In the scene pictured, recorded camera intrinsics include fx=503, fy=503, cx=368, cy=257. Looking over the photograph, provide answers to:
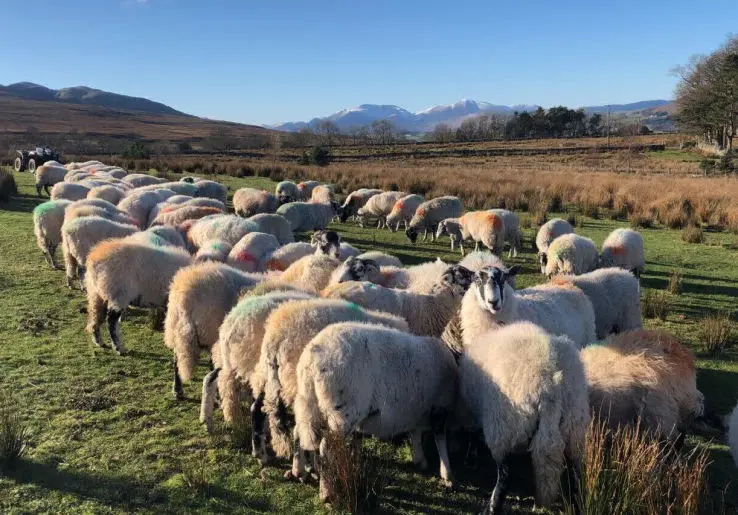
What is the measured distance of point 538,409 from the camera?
140 inches

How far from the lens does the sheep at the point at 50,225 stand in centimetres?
1088

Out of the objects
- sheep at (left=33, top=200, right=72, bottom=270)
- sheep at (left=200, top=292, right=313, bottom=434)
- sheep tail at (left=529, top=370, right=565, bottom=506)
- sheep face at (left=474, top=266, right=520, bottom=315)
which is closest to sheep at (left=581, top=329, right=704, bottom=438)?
sheep tail at (left=529, top=370, right=565, bottom=506)

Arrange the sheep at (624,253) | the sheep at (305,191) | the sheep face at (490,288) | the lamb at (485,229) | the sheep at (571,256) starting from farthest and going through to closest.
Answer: the sheep at (305,191) → the lamb at (485,229) → the sheep at (624,253) → the sheep at (571,256) → the sheep face at (490,288)

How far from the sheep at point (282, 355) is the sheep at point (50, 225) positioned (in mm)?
8782

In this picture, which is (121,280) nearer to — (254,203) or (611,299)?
(611,299)

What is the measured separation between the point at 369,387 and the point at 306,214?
42.1 feet

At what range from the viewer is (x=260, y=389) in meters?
4.47

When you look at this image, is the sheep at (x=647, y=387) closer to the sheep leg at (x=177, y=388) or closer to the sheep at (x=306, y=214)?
the sheep leg at (x=177, y=388)

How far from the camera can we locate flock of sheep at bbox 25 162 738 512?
3.70 metres

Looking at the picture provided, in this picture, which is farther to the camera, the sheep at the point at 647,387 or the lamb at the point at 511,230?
the lamb at the point at 511,230

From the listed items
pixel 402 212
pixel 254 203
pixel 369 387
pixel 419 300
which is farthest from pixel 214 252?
pixel 402 212

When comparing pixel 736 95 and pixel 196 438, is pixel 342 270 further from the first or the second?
pixel 736 95

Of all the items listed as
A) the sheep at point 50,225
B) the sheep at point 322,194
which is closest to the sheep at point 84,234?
the sheep at point 50,225

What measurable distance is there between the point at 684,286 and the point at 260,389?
1048 centimetres
